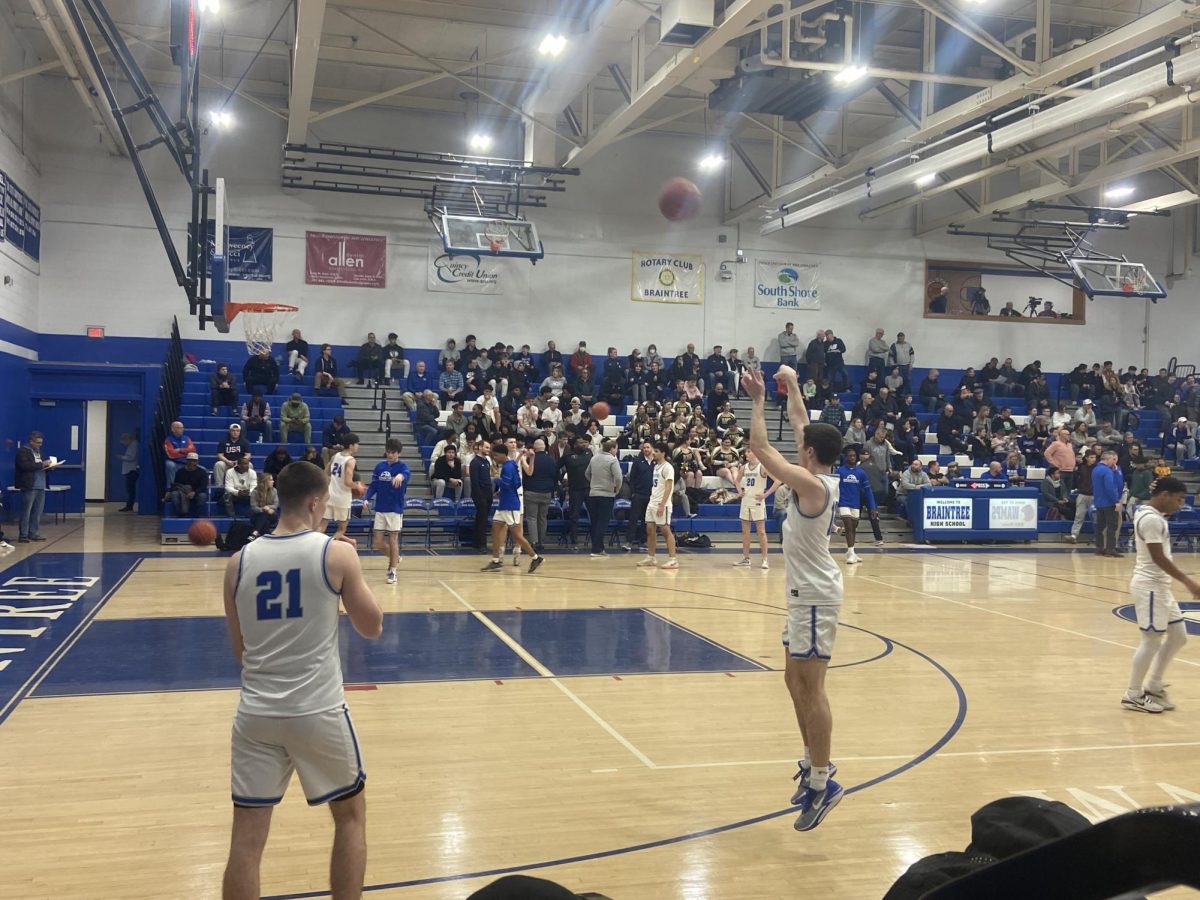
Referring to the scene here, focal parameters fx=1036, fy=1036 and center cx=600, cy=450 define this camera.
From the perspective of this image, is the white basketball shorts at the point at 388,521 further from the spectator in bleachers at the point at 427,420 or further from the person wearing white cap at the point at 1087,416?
the person wearing white cap at the point at 1087,416

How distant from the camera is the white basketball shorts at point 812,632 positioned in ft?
16.3

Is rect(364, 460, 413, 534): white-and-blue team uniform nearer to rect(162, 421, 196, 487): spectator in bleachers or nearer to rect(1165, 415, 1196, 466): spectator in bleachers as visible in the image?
rect(162, 421, 196, 487): spectator in bleachers

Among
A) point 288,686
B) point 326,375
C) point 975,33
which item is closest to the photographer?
point 288,686

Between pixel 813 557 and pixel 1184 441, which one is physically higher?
pixel 1184 441

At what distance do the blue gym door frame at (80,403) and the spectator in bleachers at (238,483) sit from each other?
16.9 ft

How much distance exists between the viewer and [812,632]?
16.3 feet

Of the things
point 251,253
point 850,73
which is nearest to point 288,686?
point 850,73

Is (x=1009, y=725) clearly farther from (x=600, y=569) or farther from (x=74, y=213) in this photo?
(x=74, y=213)

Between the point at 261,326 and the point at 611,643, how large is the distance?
1530cm

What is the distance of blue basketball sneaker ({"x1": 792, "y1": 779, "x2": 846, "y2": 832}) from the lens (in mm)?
4770

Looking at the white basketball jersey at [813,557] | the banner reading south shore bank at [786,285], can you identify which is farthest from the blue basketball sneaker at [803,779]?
the banner reading south shore bank at [786,285]

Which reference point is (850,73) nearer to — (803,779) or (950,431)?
(950,431)

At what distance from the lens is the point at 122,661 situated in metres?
8.04

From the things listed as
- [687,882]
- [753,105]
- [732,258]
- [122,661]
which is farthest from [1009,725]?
[732,258]
